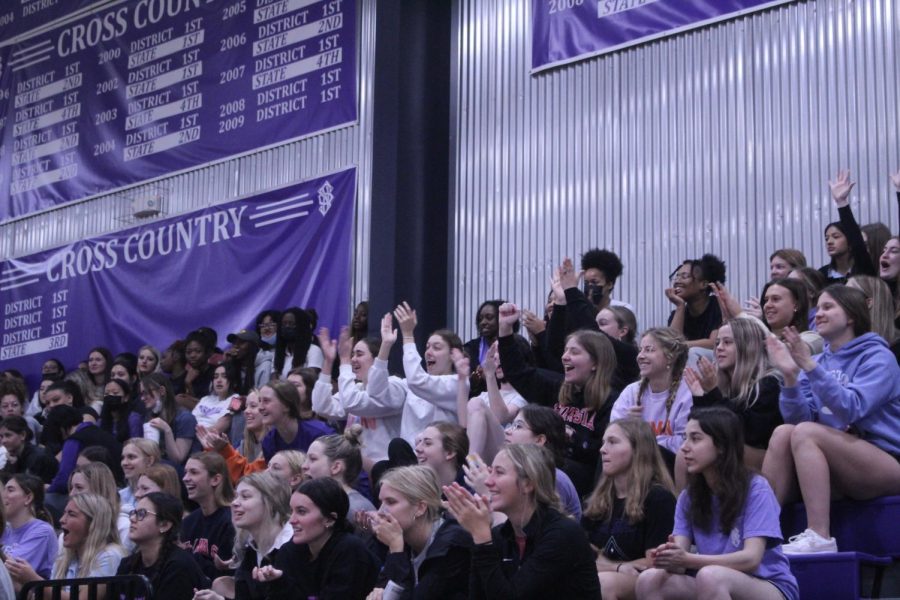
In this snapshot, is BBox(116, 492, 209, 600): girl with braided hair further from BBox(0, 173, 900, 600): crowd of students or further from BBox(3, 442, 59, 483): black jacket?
BBox(3, 442, 59, 483): black jacket

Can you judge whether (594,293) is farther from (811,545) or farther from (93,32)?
(93,32)

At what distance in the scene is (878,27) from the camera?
7.78 metres

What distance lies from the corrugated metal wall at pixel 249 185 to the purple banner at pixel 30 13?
6.54 feet

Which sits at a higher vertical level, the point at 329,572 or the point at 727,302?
the point at 727,302

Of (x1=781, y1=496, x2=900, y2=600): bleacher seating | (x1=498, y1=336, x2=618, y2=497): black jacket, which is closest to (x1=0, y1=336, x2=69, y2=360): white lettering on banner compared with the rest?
(x1=498, y1=336, x2=618, y2=497): black jacket

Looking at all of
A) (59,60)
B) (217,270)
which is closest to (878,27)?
(217,270)

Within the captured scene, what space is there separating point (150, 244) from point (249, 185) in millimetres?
1298

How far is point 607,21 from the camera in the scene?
9.02 m

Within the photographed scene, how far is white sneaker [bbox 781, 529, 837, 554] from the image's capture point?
4.77 metres

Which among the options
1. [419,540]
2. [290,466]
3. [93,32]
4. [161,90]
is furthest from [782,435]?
[93,32]

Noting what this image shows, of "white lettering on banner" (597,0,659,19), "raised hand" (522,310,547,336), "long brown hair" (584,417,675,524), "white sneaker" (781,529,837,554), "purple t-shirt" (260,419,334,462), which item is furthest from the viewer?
"white lettering on banner" (597,0,659,19)

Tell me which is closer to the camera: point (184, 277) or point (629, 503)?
point (629, 503)

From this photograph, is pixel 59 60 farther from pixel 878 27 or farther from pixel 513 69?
pixel 878 27

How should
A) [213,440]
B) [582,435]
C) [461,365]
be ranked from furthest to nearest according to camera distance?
[213,440], [461,365], [582,435]
